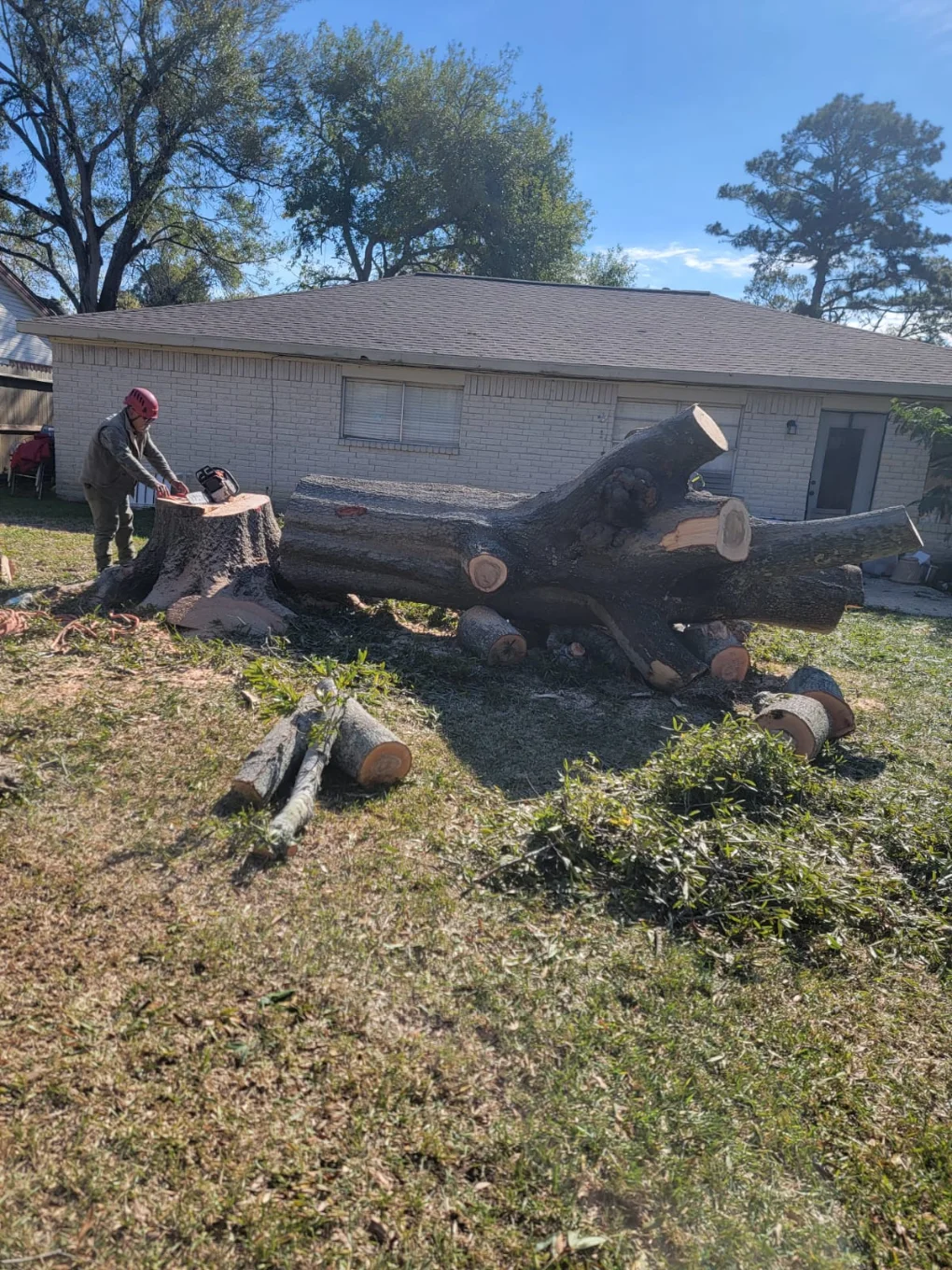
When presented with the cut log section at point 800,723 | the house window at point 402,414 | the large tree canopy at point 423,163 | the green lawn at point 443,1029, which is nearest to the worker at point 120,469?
the green lawn at point 443,1029

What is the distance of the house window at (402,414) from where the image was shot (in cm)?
1251

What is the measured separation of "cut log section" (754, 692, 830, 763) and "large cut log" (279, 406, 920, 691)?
93 cm

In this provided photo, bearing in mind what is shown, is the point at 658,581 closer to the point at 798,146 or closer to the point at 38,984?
the point at 38,984

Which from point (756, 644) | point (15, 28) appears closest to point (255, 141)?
point (15, 28)

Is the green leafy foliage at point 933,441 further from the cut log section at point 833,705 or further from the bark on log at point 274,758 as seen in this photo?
the bark on log at point 274,758

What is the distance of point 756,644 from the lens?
752 centimetres

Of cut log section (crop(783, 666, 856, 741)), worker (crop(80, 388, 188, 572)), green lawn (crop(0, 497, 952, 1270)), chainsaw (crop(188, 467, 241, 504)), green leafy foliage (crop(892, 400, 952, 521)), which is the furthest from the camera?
green leafy foliage (crop(892, 400, 952, 521))

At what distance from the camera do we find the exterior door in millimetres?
12391

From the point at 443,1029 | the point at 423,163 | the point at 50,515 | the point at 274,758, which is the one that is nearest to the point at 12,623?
the point at 274,758

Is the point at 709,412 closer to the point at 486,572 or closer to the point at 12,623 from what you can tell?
the point at 486,572

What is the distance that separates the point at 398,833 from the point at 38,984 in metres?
1.48

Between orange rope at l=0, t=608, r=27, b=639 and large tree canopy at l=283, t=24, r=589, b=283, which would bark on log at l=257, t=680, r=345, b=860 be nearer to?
orange rope at l=0, t=608, r=27, b=639

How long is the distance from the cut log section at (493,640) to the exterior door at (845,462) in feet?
27.3

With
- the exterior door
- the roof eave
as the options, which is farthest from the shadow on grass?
the exterior door
